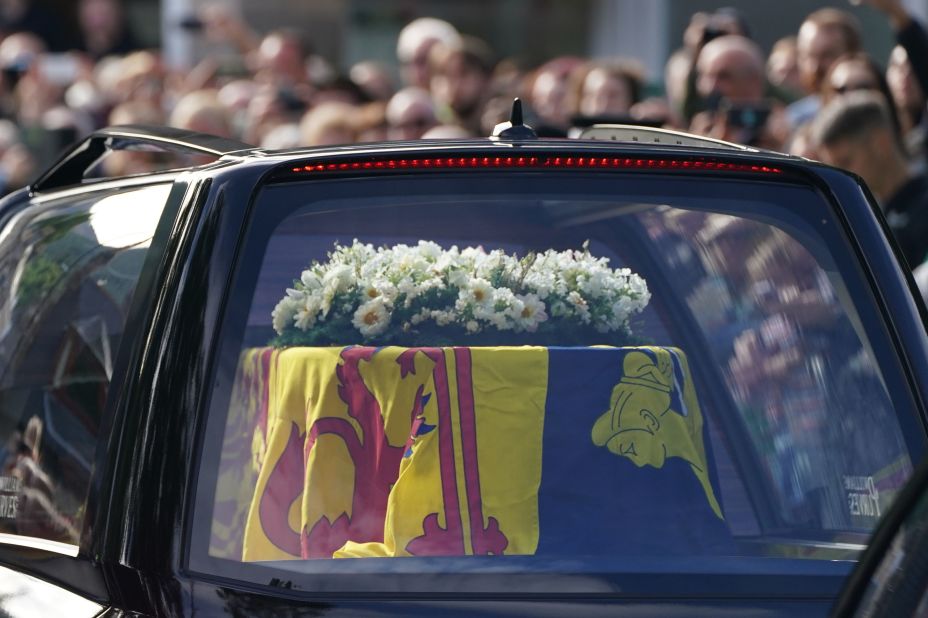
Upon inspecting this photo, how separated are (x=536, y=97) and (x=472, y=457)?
8.15 metres

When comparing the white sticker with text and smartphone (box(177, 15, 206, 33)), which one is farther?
smartphone (box(177, 15, 206, 33))

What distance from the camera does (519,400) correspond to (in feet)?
8.55

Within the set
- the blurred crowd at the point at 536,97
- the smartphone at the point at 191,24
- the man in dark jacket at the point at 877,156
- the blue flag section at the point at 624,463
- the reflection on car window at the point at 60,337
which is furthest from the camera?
the smartphone at the point at 191,24

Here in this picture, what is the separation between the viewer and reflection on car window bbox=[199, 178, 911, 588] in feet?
8.19

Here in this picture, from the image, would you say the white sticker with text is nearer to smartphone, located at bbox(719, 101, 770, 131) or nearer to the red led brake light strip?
the red led brake light strip

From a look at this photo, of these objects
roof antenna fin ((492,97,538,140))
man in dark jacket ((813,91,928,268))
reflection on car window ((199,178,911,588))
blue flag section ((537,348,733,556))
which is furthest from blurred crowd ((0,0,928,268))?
blue flag section ((537,348,733,556))

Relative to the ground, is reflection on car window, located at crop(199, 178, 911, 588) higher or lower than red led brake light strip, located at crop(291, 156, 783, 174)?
lower

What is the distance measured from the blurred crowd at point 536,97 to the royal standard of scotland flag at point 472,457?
1.84m

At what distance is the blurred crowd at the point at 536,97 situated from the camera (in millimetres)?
5980

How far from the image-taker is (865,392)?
8.57 feet

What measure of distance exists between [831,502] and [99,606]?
1100mm

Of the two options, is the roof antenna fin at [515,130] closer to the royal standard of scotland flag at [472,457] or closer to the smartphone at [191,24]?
the royal standard of scotland flag at [472,457]

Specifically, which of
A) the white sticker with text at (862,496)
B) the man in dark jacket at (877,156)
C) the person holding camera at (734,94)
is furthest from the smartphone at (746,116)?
the white sticker with text at (862,496)

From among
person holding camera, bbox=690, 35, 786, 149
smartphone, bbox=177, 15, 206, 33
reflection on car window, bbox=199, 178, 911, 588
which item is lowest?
reflection on car window, bbox=199, 178, 911, 588
